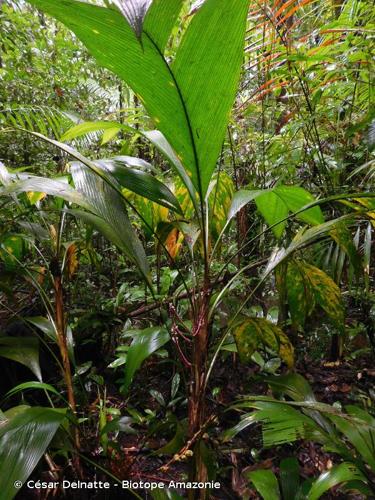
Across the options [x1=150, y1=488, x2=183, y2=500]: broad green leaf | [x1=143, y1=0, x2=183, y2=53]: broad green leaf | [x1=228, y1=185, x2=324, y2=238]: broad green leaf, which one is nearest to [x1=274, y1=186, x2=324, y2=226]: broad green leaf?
[x1=228, y1=185, x2=324, y2=238]: broad green leaf

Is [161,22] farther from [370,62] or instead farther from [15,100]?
[15,100]

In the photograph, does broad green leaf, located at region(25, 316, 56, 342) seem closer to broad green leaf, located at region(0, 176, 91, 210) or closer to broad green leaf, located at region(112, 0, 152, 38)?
broad green leaf, located at region(0, 176, 91, 210)

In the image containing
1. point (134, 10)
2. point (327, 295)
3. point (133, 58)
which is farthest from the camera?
point (327, 295)

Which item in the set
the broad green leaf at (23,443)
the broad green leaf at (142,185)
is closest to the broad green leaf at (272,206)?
the broad green leaf at (142,185)

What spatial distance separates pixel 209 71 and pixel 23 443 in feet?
2.13

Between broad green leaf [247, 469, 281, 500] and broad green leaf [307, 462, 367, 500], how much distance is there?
8 cm

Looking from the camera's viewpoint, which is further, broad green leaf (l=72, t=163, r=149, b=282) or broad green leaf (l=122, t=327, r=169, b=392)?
broad green leaf (l=122, t=327, r=169, b=392)

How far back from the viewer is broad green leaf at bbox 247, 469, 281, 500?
25.5 inches

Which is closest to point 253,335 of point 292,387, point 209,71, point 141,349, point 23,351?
point 292,387

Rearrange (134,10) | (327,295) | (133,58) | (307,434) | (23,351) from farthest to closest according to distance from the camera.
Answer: (23,351) → (327,295) → (307,434) → (133,58) → (134,10)

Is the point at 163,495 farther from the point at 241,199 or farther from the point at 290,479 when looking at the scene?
the point at 241,199

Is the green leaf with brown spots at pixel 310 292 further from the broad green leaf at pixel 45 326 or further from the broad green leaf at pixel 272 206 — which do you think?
the broad green leaf at pixel 45 326

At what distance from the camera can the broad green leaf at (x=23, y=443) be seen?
453 millimetres

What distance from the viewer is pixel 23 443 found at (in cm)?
49
